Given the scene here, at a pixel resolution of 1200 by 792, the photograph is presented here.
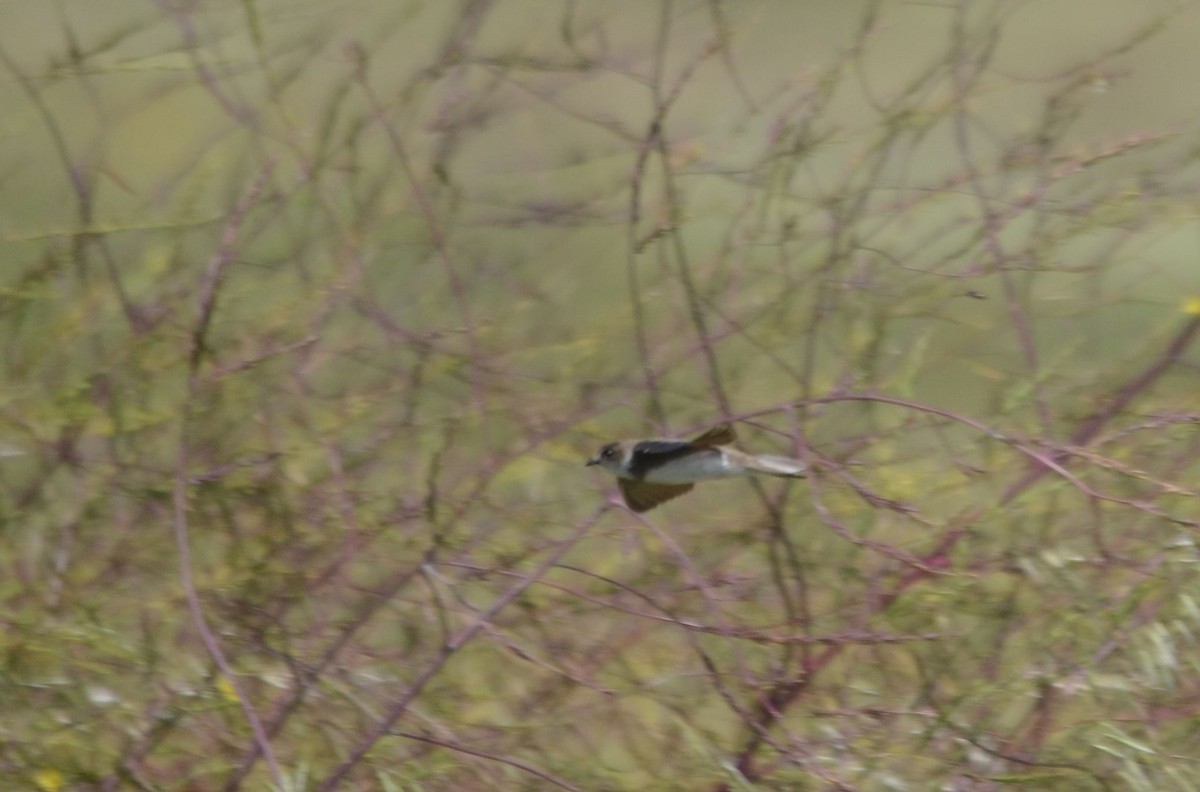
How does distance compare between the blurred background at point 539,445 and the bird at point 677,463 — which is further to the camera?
the blurred background at point 539,445

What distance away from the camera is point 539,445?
4.04 feet

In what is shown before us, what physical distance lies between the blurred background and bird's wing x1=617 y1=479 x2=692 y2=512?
0.04m

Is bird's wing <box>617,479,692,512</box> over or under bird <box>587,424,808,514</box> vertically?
under

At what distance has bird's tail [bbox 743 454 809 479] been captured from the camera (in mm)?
954

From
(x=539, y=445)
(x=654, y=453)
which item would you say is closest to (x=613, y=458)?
(x=654, y=453)

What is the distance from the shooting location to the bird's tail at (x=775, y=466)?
954 mm

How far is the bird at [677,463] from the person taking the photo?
95 centimetres

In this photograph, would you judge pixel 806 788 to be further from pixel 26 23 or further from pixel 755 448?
pixel 26 23

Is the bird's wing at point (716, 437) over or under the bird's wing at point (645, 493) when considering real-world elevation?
over

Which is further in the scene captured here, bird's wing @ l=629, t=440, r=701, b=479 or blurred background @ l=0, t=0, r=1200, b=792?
blurred background @ l=0, t=0, r=1200, b=792

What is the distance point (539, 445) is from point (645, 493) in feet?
0.79

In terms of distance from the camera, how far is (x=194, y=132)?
1.46 meters

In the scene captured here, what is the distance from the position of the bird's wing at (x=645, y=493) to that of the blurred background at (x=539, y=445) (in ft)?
0.15

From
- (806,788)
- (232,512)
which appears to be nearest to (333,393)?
(232,512)
